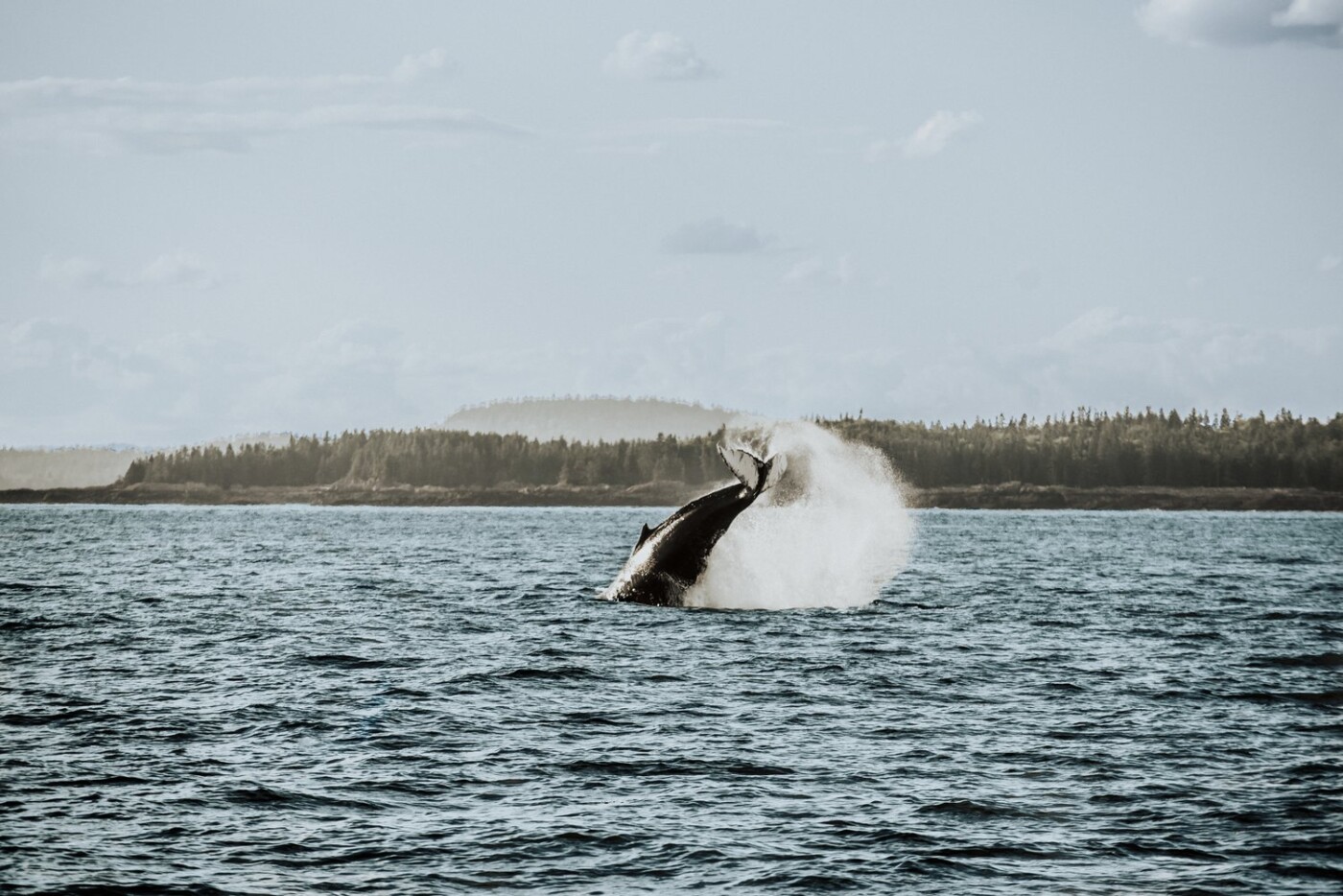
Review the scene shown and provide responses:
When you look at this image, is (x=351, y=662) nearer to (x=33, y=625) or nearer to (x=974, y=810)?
(x=33, y=625)

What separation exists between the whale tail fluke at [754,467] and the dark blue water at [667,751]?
119 inches

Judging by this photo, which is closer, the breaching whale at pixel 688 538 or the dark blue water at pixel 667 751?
the dark blue water at pixel 667 751

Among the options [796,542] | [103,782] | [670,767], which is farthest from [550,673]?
[796,542]

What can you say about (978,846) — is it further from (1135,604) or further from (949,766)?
(1135,604)

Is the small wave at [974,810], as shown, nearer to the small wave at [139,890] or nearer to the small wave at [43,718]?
the small wave at [139,890]

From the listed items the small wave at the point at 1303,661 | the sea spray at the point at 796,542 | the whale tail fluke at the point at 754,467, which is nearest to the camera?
the small wave at the point at 1303,661

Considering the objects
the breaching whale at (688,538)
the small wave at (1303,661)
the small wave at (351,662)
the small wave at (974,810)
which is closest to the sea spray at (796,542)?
the breaching whale at (688,538)

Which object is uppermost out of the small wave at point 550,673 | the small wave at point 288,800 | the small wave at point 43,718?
the small wave at point 550,673

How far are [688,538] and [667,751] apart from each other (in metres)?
13.2

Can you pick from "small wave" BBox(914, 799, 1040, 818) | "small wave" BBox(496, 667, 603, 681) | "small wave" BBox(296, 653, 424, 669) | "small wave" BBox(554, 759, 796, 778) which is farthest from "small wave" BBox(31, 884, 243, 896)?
"small wave" BBox(296, 653, 424, 669)

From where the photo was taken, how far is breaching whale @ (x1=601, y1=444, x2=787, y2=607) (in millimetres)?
26828

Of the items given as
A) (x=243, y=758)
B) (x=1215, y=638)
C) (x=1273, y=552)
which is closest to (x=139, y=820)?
(x=243, y=758)

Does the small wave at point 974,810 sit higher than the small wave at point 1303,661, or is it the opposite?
the small wave at point 974,810

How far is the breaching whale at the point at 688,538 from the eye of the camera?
26828 mm
